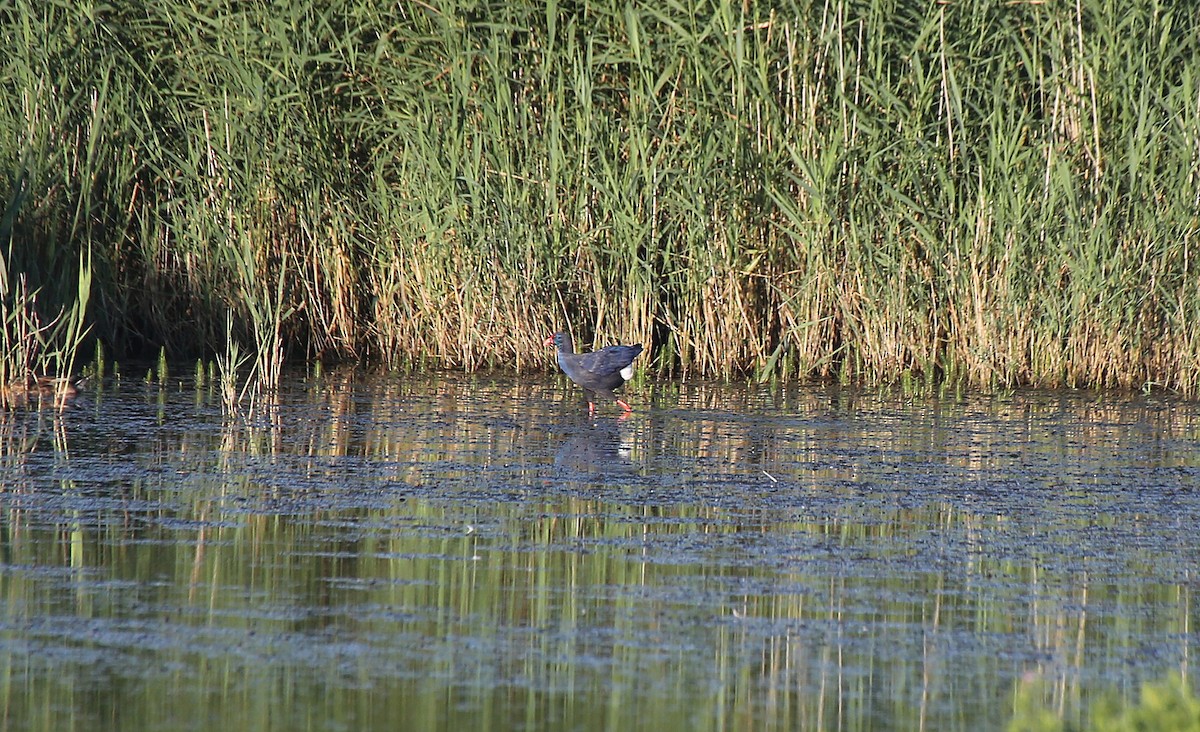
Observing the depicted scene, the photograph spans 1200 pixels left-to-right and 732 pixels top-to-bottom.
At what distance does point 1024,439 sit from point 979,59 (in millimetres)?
2342

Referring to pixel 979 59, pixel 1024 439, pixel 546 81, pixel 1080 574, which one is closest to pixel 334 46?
pixel 546 81

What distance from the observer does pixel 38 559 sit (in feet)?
16.5

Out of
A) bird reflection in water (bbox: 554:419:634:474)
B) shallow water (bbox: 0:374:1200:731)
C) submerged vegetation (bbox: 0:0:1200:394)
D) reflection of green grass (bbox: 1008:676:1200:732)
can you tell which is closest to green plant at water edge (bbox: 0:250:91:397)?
shallow water (bbox: 0:374:1200:731)

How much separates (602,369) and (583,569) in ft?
11.6

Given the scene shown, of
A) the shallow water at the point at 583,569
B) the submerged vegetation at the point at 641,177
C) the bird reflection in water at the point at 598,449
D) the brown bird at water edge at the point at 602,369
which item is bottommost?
the shallow water at the point at 583,569

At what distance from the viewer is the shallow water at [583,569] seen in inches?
151

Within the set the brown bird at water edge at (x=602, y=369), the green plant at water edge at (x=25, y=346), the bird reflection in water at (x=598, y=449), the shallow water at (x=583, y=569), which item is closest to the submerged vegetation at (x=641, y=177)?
the green plant at water edge at (x=25, y=346)

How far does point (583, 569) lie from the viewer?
5.01 metres

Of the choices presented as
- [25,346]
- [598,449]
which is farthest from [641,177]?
[25,346]

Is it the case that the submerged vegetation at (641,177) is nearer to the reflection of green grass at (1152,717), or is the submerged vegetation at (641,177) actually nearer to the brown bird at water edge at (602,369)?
the brown bird at water edge at (602,369)

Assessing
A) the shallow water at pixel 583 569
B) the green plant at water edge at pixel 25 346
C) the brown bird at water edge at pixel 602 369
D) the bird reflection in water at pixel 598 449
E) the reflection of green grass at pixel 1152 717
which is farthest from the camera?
the brown bird at water edge at pixel 602 369

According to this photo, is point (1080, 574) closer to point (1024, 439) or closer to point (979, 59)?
point (1024, 439)

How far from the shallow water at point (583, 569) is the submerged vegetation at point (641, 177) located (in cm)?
119

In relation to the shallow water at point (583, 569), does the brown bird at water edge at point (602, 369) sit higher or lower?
higher
